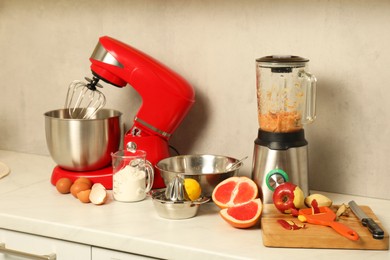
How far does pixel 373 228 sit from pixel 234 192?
1.17 feet

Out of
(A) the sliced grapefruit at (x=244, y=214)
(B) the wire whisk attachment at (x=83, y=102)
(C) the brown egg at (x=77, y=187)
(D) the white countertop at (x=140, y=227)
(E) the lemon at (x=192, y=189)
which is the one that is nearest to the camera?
(D) the white countertop at (x=140, y=227)

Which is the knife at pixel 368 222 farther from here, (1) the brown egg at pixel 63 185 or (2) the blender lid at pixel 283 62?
(1) the brown egg at pixel 63 185

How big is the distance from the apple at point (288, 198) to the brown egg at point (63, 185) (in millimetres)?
580

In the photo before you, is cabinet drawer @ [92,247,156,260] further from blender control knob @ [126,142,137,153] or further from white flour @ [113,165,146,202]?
blender control knob @ [126,142,137,153]

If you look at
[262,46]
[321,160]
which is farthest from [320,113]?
[262,46]

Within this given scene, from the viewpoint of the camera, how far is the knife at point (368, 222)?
1.36m

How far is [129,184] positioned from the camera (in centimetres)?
166

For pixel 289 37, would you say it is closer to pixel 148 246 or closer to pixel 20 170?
pixel 148 246

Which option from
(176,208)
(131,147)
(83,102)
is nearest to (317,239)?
(176,208)

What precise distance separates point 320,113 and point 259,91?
210 mm

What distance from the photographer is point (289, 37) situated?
1771mm

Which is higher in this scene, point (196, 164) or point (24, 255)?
point (196, 164)

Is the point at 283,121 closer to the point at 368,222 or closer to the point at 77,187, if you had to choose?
the point at 368,222

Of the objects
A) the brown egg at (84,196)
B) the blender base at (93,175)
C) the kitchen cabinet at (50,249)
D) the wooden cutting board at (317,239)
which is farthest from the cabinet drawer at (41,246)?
the wooden cutting board at (317,239)
